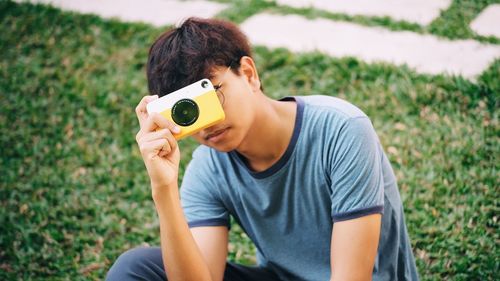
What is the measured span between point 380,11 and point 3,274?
3227 mm

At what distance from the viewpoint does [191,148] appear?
12.4 ft

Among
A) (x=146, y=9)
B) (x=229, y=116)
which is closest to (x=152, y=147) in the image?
(x=229, y=116)

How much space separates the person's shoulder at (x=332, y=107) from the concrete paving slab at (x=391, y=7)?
2.53m

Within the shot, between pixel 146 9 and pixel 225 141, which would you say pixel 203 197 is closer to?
pixel 225 141

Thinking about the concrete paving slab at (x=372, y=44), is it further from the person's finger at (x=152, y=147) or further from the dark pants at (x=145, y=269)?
the person's finger at (x=152, y=147)

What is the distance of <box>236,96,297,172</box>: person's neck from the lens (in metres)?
2.02

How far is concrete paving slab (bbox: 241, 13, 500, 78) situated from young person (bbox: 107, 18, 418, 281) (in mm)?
2029

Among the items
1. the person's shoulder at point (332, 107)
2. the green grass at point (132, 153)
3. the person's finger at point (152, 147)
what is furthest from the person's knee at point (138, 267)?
the green grass at point (132, 153)

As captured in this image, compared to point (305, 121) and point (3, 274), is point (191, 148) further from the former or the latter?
point (305, 121)

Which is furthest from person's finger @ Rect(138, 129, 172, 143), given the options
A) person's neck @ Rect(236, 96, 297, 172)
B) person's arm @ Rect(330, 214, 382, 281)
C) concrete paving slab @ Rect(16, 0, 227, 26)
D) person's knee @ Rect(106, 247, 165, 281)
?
concrete paving slab @ Rect(16, 0, 227, 26)

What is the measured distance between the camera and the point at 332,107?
196 cm

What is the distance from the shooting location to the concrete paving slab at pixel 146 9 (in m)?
5.04

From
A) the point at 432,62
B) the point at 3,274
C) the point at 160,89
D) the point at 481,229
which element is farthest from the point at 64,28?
the point at 481,229

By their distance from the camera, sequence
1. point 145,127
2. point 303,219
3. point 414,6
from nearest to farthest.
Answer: point 145,127, point 303,219, point 414,6
